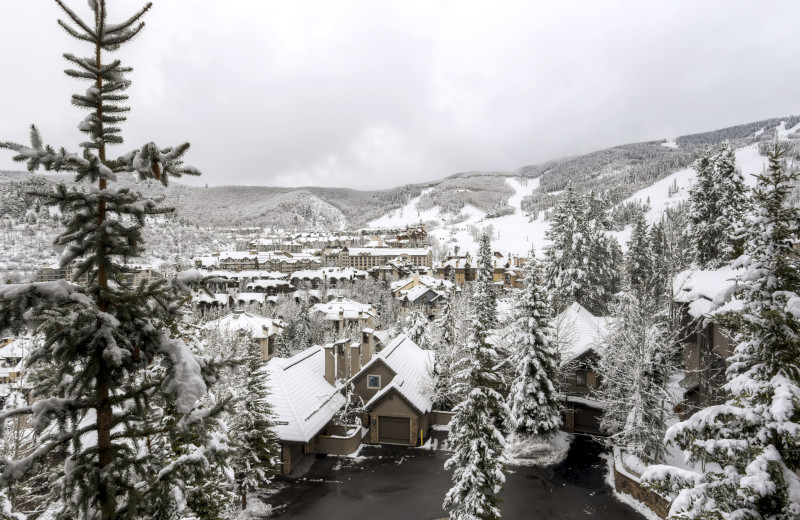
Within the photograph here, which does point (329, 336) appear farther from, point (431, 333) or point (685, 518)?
point (685, 518)

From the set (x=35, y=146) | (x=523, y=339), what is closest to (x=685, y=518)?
(x=35, y=146)

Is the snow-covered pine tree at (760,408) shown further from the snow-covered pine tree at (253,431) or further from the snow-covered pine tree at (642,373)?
the snow-covered pine tree at (253,431)

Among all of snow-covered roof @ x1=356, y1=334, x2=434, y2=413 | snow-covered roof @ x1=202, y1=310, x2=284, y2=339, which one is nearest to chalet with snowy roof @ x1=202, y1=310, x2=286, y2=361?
snow-covered roof @ x1=202, y1=310, x2=284, y2=339

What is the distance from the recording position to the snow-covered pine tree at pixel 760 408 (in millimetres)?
7457

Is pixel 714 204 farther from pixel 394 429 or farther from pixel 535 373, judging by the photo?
pixel 394 429

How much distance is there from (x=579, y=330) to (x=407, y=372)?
14.0 metres

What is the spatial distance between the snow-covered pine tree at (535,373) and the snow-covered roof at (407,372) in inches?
244

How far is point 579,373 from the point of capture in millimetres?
30109

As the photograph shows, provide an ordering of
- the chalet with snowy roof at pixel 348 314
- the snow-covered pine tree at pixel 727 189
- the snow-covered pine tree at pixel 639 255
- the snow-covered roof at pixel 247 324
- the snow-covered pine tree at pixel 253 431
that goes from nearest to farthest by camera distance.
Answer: the snow-covered pine tree at pixel 253 431 < the snow-covered pine tree at pixel 727 189 < the snow-covered roof at pixel 247 324 < the snow-covered pine tree at pixel 639 255 < the chalet with snowy roof at pixel 348 314

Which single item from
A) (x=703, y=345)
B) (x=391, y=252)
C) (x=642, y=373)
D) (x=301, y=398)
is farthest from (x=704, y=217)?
(x=391, y=252)

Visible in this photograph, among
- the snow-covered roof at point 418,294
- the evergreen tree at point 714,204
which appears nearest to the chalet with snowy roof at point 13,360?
the evergreen tree at point 714,204

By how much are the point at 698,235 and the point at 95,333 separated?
43.2m

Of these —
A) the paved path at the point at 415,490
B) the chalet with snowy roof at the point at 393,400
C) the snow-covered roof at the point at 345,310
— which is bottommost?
the paved path at the point at 415,490

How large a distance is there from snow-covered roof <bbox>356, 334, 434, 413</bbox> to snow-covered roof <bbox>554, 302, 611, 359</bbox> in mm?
10499
